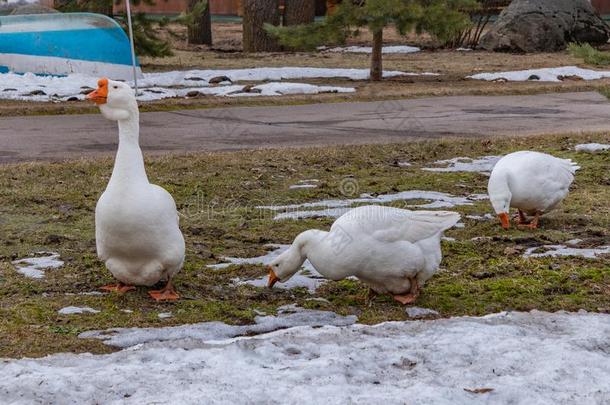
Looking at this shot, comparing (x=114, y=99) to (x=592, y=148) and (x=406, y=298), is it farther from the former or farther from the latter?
(x=592, y=148)

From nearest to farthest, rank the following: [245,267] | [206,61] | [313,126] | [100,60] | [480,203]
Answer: [245,267], [480,203], [313,126], [100,60], [206,61]

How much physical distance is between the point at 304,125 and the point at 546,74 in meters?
7.86

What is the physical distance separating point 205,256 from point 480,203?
2.96 metres

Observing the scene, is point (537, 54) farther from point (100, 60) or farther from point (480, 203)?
point (480, 203)

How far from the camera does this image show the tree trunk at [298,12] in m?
25.4

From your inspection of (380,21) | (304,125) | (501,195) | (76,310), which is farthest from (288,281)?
(380,21)

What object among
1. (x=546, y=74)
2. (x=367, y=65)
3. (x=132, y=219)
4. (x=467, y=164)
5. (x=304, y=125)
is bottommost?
(x=367, y=65)

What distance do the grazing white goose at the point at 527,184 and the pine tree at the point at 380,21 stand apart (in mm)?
9803

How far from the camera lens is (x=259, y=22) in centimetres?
2552

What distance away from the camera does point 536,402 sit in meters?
4.32

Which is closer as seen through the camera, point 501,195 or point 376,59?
point 501,195

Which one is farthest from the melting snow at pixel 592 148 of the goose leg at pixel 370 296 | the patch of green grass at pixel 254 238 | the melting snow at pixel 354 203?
the goose leg at pixel 370 296

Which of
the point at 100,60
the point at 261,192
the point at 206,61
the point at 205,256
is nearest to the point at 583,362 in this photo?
the point at 205,256

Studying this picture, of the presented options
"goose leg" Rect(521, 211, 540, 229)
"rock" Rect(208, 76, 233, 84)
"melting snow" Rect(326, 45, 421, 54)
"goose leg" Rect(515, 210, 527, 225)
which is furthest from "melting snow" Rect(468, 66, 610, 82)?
"goose leg" Rect(521, 211, 540, 229)
